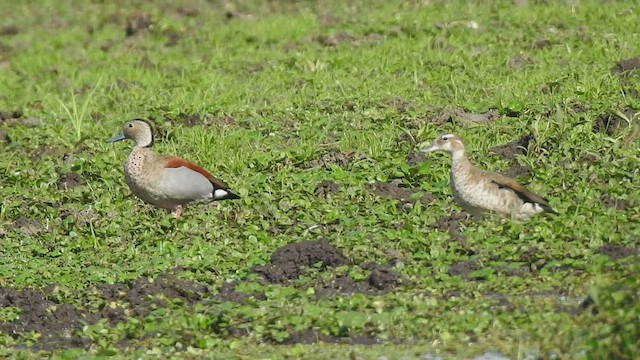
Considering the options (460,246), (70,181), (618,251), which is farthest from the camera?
(70,181)

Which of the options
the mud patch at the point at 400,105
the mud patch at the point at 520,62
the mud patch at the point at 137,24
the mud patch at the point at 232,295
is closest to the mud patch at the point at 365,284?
the mud patch at the point at 232,295

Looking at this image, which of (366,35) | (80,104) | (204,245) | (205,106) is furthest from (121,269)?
(366,35)

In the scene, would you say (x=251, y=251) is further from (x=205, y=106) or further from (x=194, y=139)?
(x=205, y=106)

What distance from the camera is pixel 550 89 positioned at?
12.1 m

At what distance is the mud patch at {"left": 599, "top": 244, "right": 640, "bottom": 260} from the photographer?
8055 mm

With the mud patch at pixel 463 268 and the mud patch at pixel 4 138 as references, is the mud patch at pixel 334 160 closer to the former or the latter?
the mud patch at pixel 463 268

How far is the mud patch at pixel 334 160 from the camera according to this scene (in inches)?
428

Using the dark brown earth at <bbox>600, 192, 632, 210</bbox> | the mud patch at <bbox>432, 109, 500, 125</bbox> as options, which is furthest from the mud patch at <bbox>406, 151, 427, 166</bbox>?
the dark brown earth at <bbox>600, 192, 632, 210</bbox>

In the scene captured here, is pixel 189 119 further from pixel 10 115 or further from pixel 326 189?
pixel 326 189

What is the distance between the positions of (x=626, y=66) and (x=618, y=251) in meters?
4.49

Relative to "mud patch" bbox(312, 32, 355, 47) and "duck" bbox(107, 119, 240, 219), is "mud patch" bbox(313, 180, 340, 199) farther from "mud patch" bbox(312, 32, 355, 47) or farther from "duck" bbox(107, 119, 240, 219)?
"mud patch" bbox(312, 32, 355, 47)

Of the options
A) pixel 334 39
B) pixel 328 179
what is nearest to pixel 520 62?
pixel 334 39

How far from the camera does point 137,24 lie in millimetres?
16578

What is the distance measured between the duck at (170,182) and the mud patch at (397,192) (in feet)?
3.28
